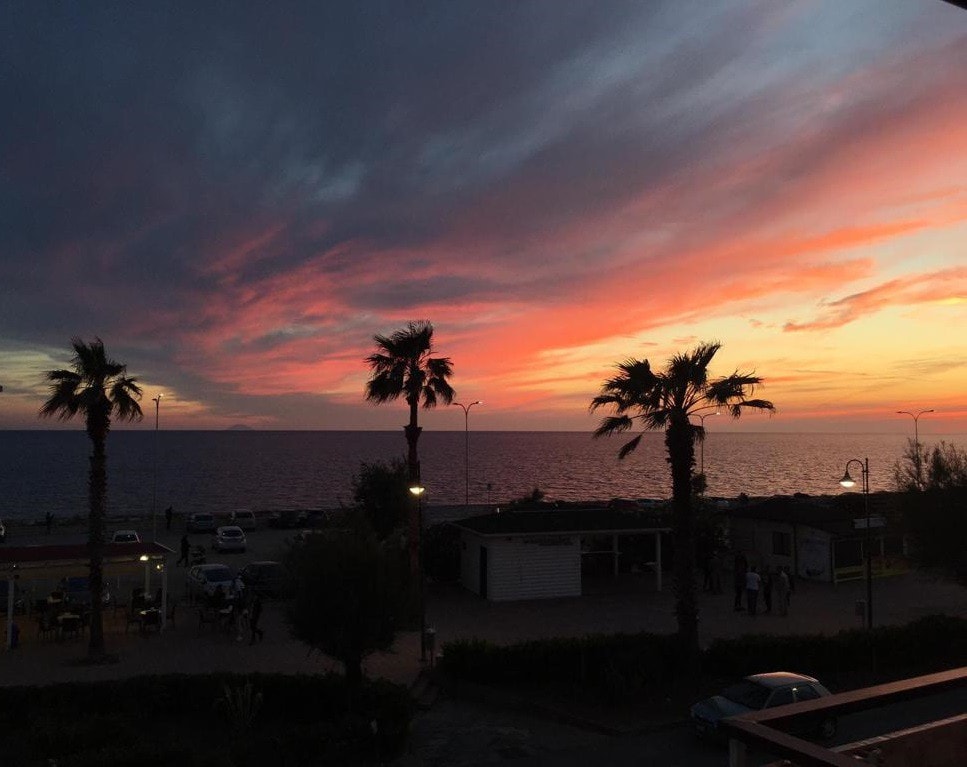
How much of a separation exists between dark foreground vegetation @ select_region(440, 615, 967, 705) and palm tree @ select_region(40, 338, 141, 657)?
10.3 metres

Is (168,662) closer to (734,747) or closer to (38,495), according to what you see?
(734,747)

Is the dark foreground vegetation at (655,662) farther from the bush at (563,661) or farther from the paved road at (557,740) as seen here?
the paved road at (557,740)

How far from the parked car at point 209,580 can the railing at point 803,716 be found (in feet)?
88.8

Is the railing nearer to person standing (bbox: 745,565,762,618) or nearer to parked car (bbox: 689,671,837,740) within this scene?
parked car (bbox: 689,671,837,740)

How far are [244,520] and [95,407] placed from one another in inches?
1347

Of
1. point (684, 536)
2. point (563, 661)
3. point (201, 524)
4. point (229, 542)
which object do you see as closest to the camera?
point (563, 661)

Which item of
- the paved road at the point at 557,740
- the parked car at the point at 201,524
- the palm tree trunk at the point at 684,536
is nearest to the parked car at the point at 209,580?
the paved road at the point at 557,740

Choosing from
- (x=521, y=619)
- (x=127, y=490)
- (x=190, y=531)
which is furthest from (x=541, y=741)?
(x=127, y=490)

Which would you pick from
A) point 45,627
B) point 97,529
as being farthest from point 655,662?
point 45,627

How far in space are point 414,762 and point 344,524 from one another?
544 centimetres

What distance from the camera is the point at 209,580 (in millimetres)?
28672

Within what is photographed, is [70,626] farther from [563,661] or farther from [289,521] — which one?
[289,521]

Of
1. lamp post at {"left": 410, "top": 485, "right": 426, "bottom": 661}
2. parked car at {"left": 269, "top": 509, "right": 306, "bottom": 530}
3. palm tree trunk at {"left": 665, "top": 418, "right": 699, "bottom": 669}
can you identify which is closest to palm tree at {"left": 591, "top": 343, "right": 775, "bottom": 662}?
palm tree trunk at {"left": 665, "top": 418, "right": 699, "bottom": 669}

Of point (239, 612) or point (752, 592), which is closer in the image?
point (239, 612)
